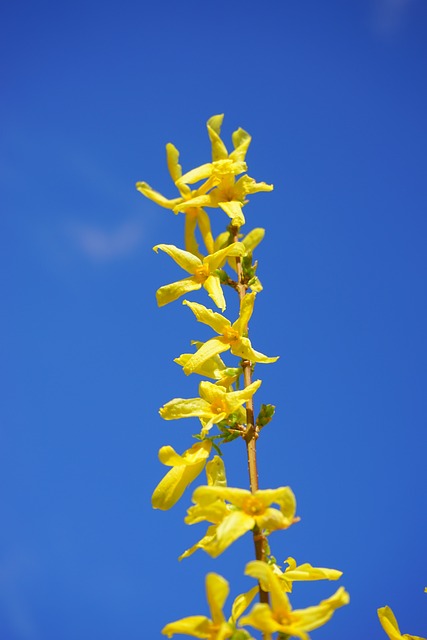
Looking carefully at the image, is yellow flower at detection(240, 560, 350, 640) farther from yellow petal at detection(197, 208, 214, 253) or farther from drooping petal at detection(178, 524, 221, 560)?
yellow petal at detection(197, 208, 214, 253)

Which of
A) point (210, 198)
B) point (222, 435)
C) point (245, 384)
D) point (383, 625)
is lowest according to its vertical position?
point (383, 625)

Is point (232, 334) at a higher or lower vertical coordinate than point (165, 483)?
higher

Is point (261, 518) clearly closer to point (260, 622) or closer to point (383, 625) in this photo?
point (260, 622)

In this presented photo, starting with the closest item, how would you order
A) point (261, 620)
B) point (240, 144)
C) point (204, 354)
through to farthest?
point (261, 620), point (204, 354), point (240, 144)

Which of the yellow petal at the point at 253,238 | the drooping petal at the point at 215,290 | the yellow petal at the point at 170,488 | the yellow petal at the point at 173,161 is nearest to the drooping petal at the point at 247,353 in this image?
the drooping petal at the point at 215,290

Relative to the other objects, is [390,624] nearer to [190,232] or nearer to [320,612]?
[320,612]

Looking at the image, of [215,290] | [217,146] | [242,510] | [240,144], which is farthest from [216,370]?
[240,144]

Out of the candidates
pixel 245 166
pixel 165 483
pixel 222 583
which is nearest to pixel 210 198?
pixel 245 166
